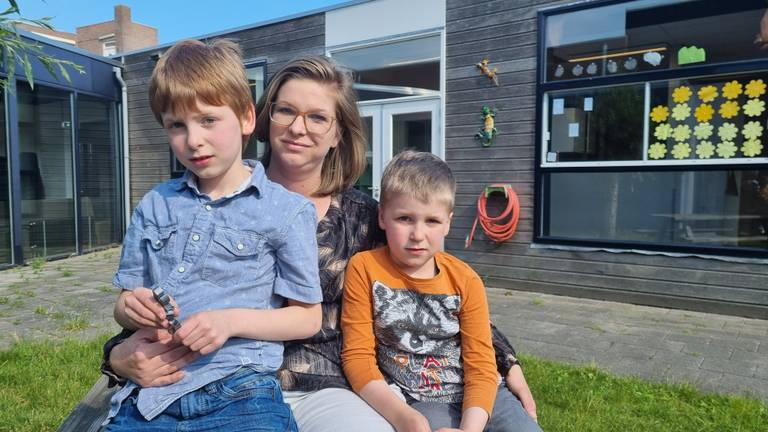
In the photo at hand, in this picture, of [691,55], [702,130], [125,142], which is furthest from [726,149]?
[125,142]

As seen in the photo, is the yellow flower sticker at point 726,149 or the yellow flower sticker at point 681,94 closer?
the yellow flower sticker at point 726,149

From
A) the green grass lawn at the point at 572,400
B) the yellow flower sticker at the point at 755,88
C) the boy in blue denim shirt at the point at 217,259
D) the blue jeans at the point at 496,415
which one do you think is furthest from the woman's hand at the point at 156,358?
the yellow flower sticker at the point at 755,88

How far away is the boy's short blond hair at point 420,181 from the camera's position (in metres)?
1.55

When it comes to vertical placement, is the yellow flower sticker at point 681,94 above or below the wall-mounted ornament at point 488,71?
below

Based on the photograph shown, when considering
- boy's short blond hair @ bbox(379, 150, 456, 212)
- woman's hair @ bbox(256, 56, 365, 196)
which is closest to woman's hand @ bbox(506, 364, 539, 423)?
boy's short blond hair @ bbox(379, 150, 456, 212)

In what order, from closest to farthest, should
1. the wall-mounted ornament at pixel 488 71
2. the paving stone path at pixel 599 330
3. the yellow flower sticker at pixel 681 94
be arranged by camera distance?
the paving stone path at pixel 599 330 < the yellow flower sticker at pixel 681 94 < the wall-mounted ornament at pixel 488 71

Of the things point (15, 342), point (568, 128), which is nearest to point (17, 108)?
point (15, 342)

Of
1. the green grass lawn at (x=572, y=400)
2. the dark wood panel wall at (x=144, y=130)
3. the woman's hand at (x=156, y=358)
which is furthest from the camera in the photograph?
the dark wood panel wall at (x=144, y=130)

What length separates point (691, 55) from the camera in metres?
5.34

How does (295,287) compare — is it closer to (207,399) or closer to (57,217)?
(207,399)

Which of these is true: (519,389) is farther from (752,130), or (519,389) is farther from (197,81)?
(752,130)

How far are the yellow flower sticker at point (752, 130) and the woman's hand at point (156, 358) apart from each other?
17.8 feet

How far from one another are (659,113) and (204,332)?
545 cm

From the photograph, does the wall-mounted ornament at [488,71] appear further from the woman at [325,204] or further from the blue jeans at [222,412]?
the blue jeans at [222,412]
